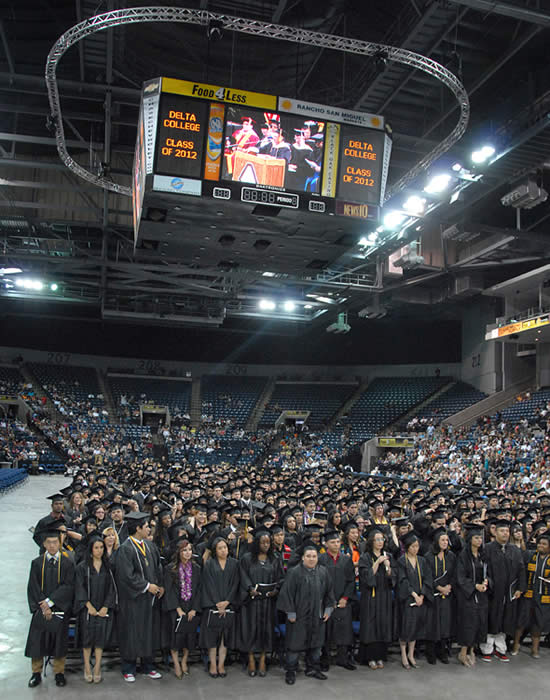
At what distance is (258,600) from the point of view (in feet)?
23.6

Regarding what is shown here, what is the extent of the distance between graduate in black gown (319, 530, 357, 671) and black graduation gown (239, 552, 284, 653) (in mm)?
644

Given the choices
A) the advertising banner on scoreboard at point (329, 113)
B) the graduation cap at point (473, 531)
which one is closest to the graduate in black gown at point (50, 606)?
the graduation cap at point (473, 531)

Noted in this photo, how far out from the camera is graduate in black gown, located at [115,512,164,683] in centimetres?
674

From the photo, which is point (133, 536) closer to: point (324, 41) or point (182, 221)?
point (182, 221)

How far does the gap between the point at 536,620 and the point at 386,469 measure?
75.6 ft

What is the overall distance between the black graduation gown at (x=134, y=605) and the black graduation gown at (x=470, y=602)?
3.63 meters

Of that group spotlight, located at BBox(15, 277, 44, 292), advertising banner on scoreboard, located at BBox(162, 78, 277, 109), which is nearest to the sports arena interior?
advertising banner on scoreboard, located at BBox(162, 78, 277, 109)

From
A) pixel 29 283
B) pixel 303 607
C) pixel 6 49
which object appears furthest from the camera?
pixel 29 283

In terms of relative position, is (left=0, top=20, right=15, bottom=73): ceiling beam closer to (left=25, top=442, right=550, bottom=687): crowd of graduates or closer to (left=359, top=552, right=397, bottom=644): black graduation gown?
(left=25, top=442, right=550, bottom=687): crowd of graduates

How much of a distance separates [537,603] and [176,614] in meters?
4.47

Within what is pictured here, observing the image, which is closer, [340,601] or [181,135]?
[340,601]

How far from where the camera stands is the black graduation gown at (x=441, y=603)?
294 inches

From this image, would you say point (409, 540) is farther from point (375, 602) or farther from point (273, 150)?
point (273, 150)

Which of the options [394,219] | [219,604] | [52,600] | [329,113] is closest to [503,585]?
[219,604]
